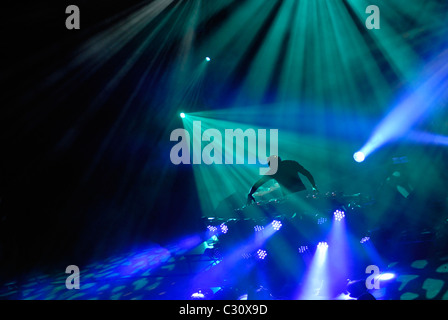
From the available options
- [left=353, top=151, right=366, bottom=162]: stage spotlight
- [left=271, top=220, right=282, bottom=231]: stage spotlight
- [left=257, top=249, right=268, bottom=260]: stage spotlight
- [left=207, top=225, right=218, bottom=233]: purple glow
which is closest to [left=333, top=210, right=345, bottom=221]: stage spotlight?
[left=271, top=220, right=282, bottom=231]: stage spotlight

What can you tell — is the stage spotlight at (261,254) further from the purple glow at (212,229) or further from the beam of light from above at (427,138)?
the beam of light from above at (427,138)

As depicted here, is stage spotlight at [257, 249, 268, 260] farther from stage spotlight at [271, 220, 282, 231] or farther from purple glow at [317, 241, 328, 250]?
purple glow at [317, 241, 328, 250]

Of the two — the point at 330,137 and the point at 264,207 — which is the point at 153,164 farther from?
the point at 330,137

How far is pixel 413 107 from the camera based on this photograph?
23.5 ft

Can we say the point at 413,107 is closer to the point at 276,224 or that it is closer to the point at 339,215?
the point at 339,215

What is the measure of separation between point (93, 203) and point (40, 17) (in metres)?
5.10

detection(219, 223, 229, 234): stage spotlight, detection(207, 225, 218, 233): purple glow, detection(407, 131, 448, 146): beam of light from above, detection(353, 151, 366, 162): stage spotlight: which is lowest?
detection(207, 225, 218, 233): purple glow

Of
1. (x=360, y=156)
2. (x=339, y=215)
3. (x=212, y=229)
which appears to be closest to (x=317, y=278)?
(x=339, y=215)

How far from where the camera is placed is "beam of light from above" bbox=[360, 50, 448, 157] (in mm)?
6512

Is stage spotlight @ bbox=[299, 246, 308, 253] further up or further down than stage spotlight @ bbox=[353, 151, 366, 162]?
further down

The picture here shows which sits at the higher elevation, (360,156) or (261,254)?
(360,156)

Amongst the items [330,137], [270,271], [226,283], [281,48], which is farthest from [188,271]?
[330,137]

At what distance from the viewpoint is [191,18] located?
5273 millimetres

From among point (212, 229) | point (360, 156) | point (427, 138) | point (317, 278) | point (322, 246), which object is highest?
point (427, 138)
